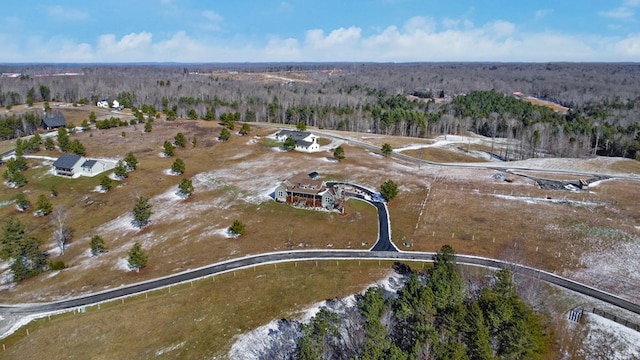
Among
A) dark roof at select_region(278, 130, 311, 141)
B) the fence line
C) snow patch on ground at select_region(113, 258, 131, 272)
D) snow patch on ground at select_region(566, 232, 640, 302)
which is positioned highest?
dark roof at select_region(278, 130, 311, 141)

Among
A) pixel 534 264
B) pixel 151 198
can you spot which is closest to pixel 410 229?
pixel 534 264

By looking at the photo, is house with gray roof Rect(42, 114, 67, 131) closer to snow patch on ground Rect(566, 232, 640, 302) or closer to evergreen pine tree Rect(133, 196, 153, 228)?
evergreen pine tree Rect(133, 196, 153, 228)

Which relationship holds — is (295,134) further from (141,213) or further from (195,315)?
(195,315)

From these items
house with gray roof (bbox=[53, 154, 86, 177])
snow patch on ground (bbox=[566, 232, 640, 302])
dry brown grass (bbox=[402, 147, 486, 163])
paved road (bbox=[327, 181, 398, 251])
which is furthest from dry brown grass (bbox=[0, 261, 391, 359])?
→ dry brown grass (bbox=[402, 147, 486, 163])

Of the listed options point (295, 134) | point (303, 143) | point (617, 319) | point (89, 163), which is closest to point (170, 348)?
point (617, 319)

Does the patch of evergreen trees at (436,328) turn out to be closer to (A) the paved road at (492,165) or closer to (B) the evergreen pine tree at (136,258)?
(B) the evergreen pine tree at (136,258)

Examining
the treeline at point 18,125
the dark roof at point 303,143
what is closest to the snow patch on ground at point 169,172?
the dark roof at point 303,143

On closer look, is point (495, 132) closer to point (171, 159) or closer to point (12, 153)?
point (171, 159)
